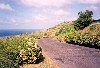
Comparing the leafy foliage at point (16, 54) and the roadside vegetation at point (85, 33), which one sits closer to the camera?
the leafy foliage at point (16, 54)

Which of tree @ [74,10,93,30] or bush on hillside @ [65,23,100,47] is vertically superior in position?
tree @ [74,10,93,30]

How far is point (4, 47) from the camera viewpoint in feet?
63.4

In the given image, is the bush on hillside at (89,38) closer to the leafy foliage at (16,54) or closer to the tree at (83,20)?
the tree at (83,20)

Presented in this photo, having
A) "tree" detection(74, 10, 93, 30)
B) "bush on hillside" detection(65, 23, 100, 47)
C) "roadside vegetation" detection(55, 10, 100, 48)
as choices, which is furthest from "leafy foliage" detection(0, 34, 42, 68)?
"tree" detection(74, 10, 93, 30)

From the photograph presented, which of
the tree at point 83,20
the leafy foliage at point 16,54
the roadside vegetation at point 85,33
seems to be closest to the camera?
the leafy foliage at point 16,54

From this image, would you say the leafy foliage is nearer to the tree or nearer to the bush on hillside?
the bush on hillside

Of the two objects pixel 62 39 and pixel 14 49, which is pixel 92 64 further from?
pixel 62 39

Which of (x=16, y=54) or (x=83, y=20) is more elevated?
(x=83, y=20)

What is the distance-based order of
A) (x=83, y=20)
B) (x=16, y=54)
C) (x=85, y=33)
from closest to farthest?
(x=16, y=54) → (x=85, y=33) → (x=83, y=20)

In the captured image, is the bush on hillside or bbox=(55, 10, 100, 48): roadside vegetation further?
bbox=(55, 10, 100, 48): roadside vegetation

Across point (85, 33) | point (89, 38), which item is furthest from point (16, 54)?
point (85, 33)

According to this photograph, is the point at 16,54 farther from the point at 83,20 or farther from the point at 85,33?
the point at 83,20

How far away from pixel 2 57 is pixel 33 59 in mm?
3373

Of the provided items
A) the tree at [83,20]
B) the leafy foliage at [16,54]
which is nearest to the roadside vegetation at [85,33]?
the tree at [83,20]
